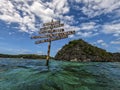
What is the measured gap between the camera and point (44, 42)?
27250 millimetres

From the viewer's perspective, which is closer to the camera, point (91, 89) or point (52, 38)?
point (91, 89)

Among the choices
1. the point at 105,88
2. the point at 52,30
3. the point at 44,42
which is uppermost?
the point at 52,30

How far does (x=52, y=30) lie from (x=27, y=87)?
1573 centimetres

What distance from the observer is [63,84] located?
41.8 ft

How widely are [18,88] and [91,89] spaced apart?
5.39 meters

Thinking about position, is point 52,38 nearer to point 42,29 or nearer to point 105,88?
point 42,29

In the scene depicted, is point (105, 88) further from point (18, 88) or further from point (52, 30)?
point (52, 30)

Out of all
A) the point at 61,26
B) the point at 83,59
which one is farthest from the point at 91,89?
the point at 83,59

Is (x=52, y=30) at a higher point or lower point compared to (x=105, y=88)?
higher

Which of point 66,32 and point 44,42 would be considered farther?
point 44,42

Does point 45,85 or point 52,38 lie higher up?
point 52,38

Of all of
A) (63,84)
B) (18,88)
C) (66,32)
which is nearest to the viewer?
(18,88)

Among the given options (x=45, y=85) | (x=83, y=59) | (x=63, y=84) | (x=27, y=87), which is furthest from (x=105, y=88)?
(x=83, y=59)

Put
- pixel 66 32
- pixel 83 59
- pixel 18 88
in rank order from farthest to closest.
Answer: pixel 83 59, pixel 66 32, pixel 18 88
